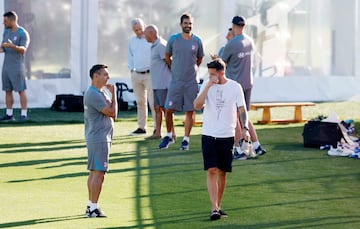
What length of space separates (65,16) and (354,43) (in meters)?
7.61

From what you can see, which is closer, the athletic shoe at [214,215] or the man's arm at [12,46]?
the athletic shoe at [214,215]

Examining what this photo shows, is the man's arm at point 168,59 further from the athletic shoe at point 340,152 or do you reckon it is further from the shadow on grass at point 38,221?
the shadow on grass at point 38,221

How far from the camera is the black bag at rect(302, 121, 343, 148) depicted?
16156 millimetres

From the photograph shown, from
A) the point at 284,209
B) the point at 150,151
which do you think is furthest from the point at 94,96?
the point at 150,151

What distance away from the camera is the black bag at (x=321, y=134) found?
16.2 metres

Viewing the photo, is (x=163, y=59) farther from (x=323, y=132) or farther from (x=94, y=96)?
(x=94, y=96)

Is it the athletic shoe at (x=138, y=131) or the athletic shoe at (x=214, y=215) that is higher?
the athletic shoe at (x=138, y=131)

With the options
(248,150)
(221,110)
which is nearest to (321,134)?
(248,150)

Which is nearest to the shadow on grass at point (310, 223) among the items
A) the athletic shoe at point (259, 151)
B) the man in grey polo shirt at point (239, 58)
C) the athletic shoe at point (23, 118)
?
the man in grey polo shirt at point (239, 58)

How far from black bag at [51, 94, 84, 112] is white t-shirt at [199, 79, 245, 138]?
1141 centimetres

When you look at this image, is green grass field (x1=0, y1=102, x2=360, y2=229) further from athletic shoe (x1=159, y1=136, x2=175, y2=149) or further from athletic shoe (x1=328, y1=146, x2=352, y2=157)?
athletic shoe (x1=328, y1=146, x2=352, y2=157)

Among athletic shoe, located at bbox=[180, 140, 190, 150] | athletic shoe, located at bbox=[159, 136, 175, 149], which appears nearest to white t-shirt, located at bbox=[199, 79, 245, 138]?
athletic shoe, located at bbox=[180, 140, 190, 150]

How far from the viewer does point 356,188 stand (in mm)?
12492

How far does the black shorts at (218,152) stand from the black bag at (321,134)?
229 inches
